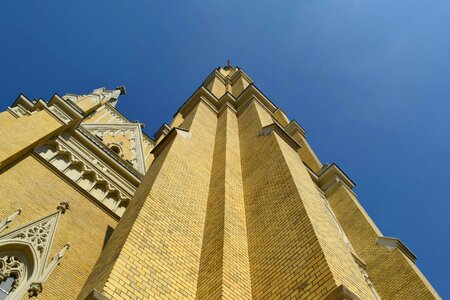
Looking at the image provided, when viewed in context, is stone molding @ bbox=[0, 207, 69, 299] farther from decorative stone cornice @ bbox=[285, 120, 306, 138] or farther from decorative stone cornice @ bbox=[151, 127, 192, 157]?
decorative stone cornice @ bbox=[285, 120, 306, 138]

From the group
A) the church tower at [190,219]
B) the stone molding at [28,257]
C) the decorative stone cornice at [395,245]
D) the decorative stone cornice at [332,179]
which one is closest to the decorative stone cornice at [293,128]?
the decorative stone cornice at [332,179]

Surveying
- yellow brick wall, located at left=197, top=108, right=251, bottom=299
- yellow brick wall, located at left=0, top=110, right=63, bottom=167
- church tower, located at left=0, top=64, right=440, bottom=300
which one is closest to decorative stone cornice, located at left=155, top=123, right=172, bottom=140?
church tower, located at left=0, top=64, right=440, bottom=300

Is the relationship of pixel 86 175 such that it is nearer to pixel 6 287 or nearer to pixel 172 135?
pixel 172 135

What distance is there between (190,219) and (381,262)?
7.70 m

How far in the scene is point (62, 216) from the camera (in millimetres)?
9695

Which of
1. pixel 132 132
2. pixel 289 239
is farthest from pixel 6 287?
pixel 132 132

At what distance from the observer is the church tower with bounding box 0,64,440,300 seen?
4781 millimetres

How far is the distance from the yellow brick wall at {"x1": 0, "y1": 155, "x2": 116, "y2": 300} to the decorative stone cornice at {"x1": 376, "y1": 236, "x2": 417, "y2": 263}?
833 cm

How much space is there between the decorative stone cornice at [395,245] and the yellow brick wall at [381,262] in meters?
0.15

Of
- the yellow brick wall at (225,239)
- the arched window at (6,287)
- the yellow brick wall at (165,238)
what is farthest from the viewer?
the arched window at (6,287)

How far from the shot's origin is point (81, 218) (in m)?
10.3

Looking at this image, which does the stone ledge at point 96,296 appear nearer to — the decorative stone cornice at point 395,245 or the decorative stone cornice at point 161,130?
the decorative stone cornice at point 395,245

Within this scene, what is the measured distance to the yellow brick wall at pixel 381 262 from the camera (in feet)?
32.9

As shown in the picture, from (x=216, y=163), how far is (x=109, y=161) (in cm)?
553
